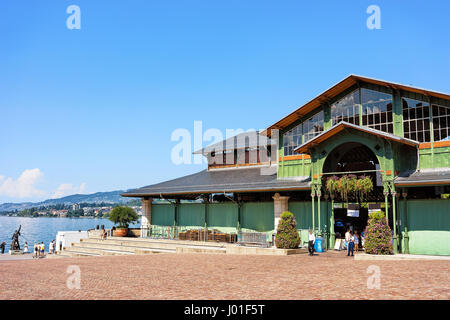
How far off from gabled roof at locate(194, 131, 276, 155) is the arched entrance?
250 inches

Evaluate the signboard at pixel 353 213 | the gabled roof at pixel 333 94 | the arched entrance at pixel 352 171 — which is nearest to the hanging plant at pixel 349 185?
the arched entrance at pixel 352 171

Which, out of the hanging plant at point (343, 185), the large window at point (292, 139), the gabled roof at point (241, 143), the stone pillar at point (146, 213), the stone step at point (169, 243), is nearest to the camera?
the hanging plant at point (343, 185)

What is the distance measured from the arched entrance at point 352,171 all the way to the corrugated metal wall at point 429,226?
283 centimetres

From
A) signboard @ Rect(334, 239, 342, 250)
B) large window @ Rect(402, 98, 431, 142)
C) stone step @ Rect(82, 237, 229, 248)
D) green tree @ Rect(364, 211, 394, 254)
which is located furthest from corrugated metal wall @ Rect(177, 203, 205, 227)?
large window @ Rect(402, 98, 431, 142)

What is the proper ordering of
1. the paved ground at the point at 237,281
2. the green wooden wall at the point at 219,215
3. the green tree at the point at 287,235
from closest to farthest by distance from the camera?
the paved ground at the point at 237,281 < the green tree at the point at 287,235 < the green wooden wall at the point at 219,215

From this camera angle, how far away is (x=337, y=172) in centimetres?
2548

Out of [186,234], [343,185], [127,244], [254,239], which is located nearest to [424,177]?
[343,185]

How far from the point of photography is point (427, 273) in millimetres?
14266

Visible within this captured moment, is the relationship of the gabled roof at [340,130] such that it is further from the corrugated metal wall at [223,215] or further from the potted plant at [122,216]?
the potted plant at [122,216]

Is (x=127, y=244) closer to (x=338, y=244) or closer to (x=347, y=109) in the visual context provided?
(x=338, y=244)

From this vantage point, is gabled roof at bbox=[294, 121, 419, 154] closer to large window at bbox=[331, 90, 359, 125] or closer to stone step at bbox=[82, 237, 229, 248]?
large window at bbox=[331, 90, 359, 125]

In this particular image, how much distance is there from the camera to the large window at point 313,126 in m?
27.8
